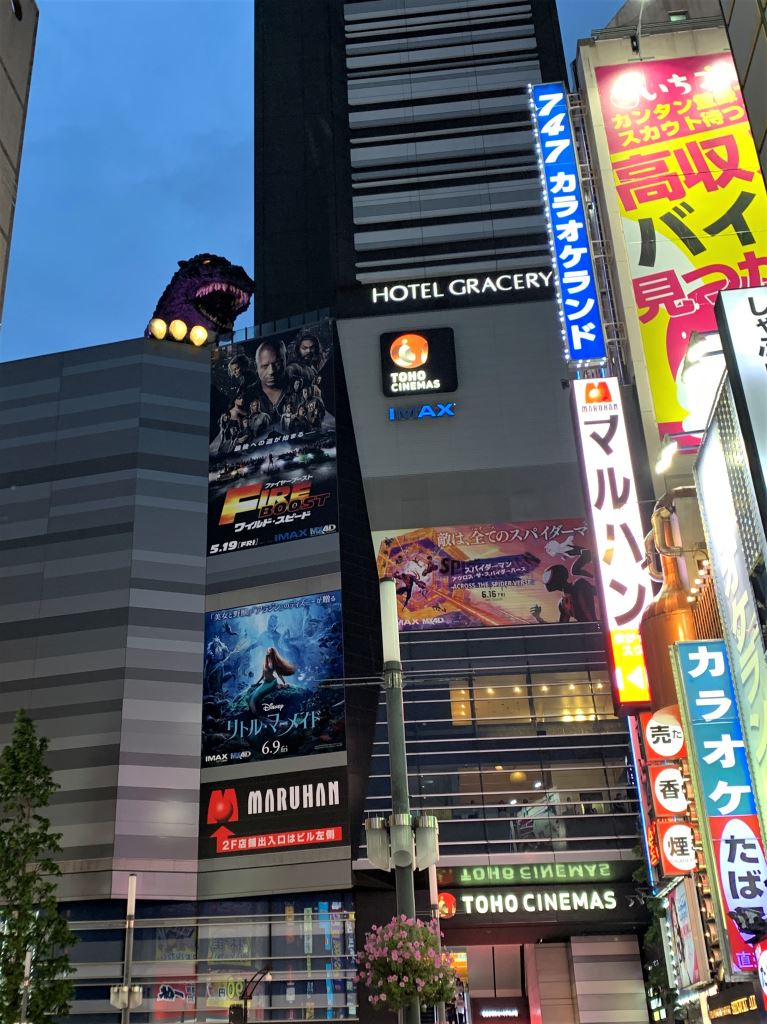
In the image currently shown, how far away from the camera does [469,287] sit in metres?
51.7

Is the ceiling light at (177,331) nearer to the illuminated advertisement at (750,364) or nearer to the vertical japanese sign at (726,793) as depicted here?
the vertical japanese sign at (726,793)

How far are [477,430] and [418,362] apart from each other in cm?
Answer: 452

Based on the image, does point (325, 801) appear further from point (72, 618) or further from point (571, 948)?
point (72, 618)

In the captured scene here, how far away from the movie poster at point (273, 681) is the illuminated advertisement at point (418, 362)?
11.8m

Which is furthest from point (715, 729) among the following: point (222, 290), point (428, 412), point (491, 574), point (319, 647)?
point (222, 290)

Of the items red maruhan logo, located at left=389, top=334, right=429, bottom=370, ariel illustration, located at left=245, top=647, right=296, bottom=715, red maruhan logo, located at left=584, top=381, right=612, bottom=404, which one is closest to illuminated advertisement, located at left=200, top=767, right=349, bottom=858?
ariel illustration, located at left=245, top=647, right=296, bottom=715

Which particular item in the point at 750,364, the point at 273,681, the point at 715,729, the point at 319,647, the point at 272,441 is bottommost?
the point at 715,729

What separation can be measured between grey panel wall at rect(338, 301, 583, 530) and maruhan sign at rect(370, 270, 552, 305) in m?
1.20

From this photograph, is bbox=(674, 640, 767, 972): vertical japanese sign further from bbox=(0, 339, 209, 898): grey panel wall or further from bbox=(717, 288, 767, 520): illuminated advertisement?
bbox=(0, 339, 209, 898): grey panel wall

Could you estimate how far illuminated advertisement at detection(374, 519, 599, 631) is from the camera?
4344 cm

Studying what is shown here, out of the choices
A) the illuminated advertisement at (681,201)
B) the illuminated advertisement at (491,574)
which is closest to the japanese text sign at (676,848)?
the illuminated advertisement at (681,201)

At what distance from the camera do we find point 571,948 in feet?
123

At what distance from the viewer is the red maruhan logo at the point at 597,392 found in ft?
104

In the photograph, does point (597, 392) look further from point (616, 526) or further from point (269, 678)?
point (269, 678)
